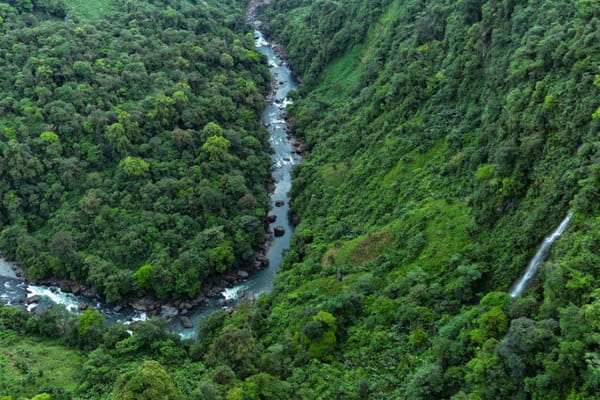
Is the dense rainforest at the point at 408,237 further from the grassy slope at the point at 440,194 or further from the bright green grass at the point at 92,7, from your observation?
the bright green grass at the point at 92,7

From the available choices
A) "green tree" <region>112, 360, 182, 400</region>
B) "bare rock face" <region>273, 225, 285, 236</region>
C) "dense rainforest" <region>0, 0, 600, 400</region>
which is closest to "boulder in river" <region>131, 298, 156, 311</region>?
"dense rainforest" <region>0, 0, 600, 400</region>

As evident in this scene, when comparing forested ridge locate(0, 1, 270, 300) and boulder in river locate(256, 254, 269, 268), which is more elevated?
forested ridge locate(0, 1, 270, 300)

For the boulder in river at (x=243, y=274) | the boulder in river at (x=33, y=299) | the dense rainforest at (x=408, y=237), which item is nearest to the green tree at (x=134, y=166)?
the dense rainforest at (x=408, y=237)

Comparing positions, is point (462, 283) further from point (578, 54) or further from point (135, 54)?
point (135, 54)

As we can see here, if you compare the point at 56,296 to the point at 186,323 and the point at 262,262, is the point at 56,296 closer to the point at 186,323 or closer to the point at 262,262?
the point at 186,323

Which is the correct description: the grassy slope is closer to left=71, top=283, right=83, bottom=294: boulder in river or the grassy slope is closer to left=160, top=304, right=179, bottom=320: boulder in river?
left=160, top=304, right=179, bottom=320: boulder in river

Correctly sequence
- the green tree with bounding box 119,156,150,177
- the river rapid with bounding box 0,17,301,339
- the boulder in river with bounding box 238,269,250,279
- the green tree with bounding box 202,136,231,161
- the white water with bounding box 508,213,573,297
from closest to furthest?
the white water with bounding box 508,213,573,297
the river rapid with bounding box 0,17,301,339
the boulder in river with bounding box 238,269,250,279
the green tree with bounding box 119,156,150,177
the green tree with bounding box 202,136,231,161

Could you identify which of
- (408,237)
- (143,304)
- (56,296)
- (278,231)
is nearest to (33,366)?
(143,304)

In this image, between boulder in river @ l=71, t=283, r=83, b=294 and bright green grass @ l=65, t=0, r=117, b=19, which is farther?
bright green grass @ l=65, t=0, r=117, b=19

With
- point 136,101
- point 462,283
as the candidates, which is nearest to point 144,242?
point 136,101
